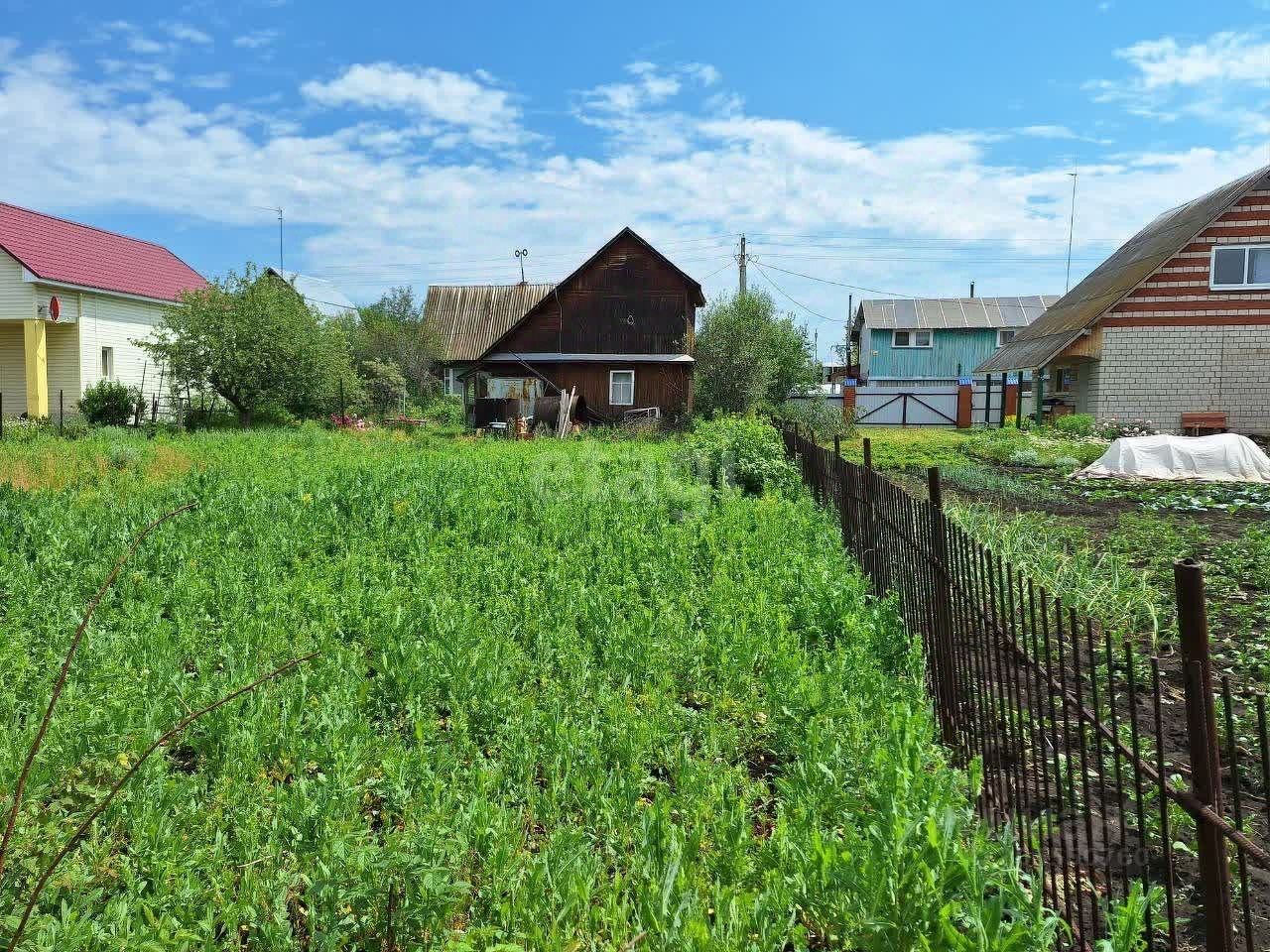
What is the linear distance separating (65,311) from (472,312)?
2164 centimetres

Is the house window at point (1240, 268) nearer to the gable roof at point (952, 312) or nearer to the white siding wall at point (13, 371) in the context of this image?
the gable roof at point (952, 312)

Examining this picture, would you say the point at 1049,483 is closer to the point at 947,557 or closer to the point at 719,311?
the point at 947,557

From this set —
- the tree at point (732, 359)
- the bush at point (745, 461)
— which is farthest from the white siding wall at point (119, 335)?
the bush at point (745, 461)

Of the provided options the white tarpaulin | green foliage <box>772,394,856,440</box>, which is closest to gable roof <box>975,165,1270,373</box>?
green foliage <box>772,394,856,440</box>

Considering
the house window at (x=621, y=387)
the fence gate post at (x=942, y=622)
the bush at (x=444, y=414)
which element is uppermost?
the house window at (x=621, y=387)

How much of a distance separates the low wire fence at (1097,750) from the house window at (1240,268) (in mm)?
20127

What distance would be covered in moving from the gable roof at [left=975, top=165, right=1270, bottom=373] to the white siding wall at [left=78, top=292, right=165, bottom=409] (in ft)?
92.3

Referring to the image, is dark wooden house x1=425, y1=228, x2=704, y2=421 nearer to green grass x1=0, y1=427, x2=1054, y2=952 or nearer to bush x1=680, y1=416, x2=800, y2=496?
bush x1=680, y1=416, x2=800, y2=496

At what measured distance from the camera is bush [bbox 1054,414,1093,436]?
878 inches

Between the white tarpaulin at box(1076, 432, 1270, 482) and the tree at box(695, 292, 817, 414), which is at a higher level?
the tree at box(695, 292, 817, 414)

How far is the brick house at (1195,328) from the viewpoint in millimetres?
21750

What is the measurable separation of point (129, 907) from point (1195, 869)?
395 centimetres

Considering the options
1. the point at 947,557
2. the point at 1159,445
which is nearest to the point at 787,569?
the point at 947,557

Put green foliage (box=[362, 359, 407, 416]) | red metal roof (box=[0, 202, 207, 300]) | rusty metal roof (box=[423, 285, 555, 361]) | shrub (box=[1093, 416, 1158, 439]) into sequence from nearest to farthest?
shrub (box=[1093, 416, 1158, 439]) → red metal roof (box=[0, 202, 207, 300]) → green foliage (box=[362, 359, 407, 416]) → rusty metal roof (box=[423, 285, 555, 361])
